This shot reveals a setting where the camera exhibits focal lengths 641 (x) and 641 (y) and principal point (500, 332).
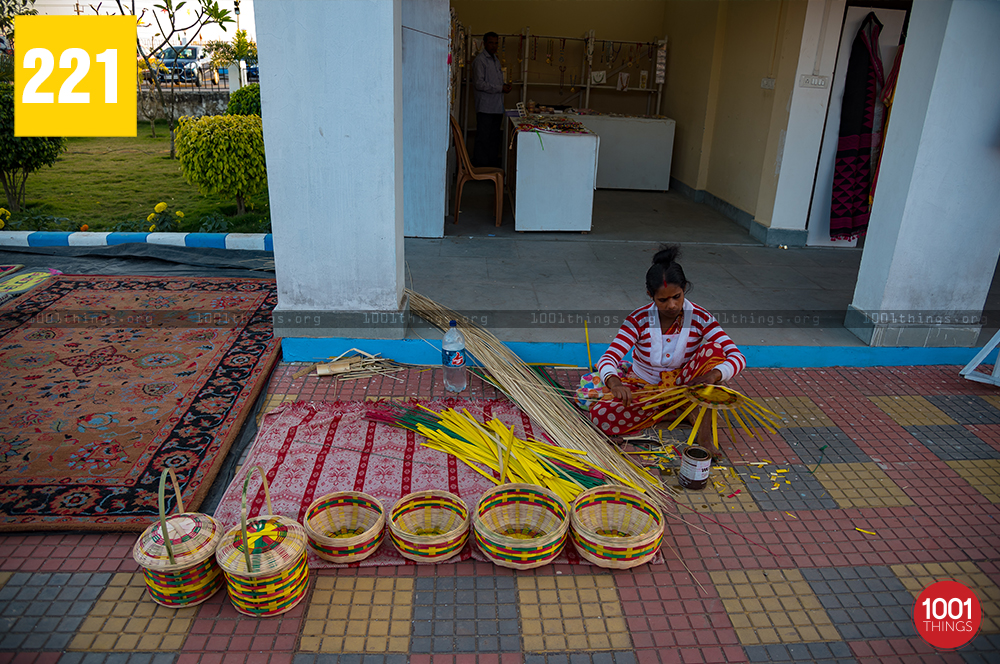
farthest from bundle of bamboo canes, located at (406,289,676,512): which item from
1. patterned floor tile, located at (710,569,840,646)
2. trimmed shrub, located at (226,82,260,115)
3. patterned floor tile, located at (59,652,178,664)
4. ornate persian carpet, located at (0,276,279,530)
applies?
trimmed shrub, located at (226,82,260,115)

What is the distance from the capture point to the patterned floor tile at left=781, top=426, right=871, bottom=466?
3086 millimetres

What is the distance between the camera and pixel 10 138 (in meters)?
6.21

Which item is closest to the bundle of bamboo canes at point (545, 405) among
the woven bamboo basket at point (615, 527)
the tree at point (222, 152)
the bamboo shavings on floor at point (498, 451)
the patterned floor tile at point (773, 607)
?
the bamboo shavings on floor at point (498, 451)

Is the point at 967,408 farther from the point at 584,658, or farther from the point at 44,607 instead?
the point at 44,607

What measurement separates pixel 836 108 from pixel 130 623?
622 cm

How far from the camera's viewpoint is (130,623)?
2.12 meters

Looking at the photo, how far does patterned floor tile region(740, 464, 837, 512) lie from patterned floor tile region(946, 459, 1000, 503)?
73 centimetres

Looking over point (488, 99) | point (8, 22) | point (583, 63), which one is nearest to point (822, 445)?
point (488, 99)

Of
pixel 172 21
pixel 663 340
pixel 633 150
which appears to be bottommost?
pixel 663 340

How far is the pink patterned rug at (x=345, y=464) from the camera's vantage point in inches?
104

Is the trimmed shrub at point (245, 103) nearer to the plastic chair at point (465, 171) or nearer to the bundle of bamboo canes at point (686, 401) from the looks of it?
the plastic chair at point (465, 171)

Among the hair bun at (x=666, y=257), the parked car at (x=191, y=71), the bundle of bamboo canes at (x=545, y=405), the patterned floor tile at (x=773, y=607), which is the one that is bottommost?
the patterned floor tile at (x=773, y=607)

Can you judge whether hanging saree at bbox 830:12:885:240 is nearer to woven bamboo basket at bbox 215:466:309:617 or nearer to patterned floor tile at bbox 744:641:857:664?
patterned floor tile at bbox 744:641:857:664

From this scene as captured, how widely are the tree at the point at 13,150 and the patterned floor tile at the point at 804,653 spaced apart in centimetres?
751
